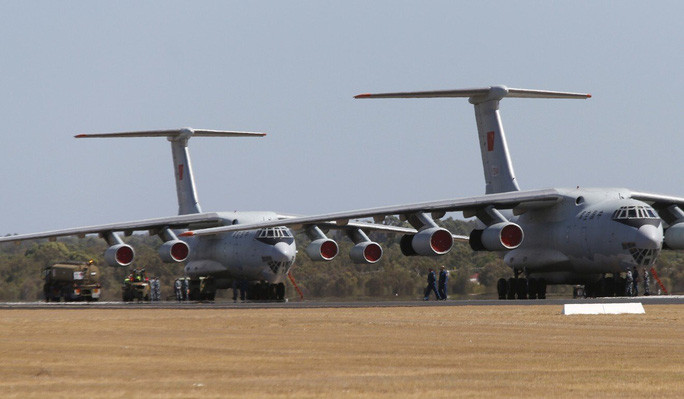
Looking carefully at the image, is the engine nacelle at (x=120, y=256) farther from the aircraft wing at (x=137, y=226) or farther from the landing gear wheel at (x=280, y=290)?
the landing gear wheel at (x=280, y=290)

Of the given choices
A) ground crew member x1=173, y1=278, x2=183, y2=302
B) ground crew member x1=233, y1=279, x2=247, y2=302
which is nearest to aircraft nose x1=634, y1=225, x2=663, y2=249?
ground crew member x1=233, y1=279, x2=247, y2=302

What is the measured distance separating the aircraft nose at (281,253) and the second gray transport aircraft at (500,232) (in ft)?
0.10

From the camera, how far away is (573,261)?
2833 cm

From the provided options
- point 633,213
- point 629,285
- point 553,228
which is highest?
point 633,213

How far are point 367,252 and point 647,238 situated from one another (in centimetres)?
1027

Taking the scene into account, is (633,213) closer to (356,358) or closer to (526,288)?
(526,288)

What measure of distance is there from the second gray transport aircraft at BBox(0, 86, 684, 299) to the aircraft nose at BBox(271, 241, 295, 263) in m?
0.03

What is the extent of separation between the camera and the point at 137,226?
120 ft

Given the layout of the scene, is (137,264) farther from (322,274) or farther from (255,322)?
(255,322)

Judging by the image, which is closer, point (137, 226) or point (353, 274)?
point (137, 226)

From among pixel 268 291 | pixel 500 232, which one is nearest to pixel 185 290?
pixel 268 291

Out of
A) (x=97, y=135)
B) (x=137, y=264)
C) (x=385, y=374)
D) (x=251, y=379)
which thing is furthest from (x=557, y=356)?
(x=137, y=264)

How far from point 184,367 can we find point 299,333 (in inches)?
206

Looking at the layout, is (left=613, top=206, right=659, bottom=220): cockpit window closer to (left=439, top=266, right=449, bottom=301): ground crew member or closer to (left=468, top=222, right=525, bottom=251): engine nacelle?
(left=468, top=222, right=525, bottom=251): engine nacelle
